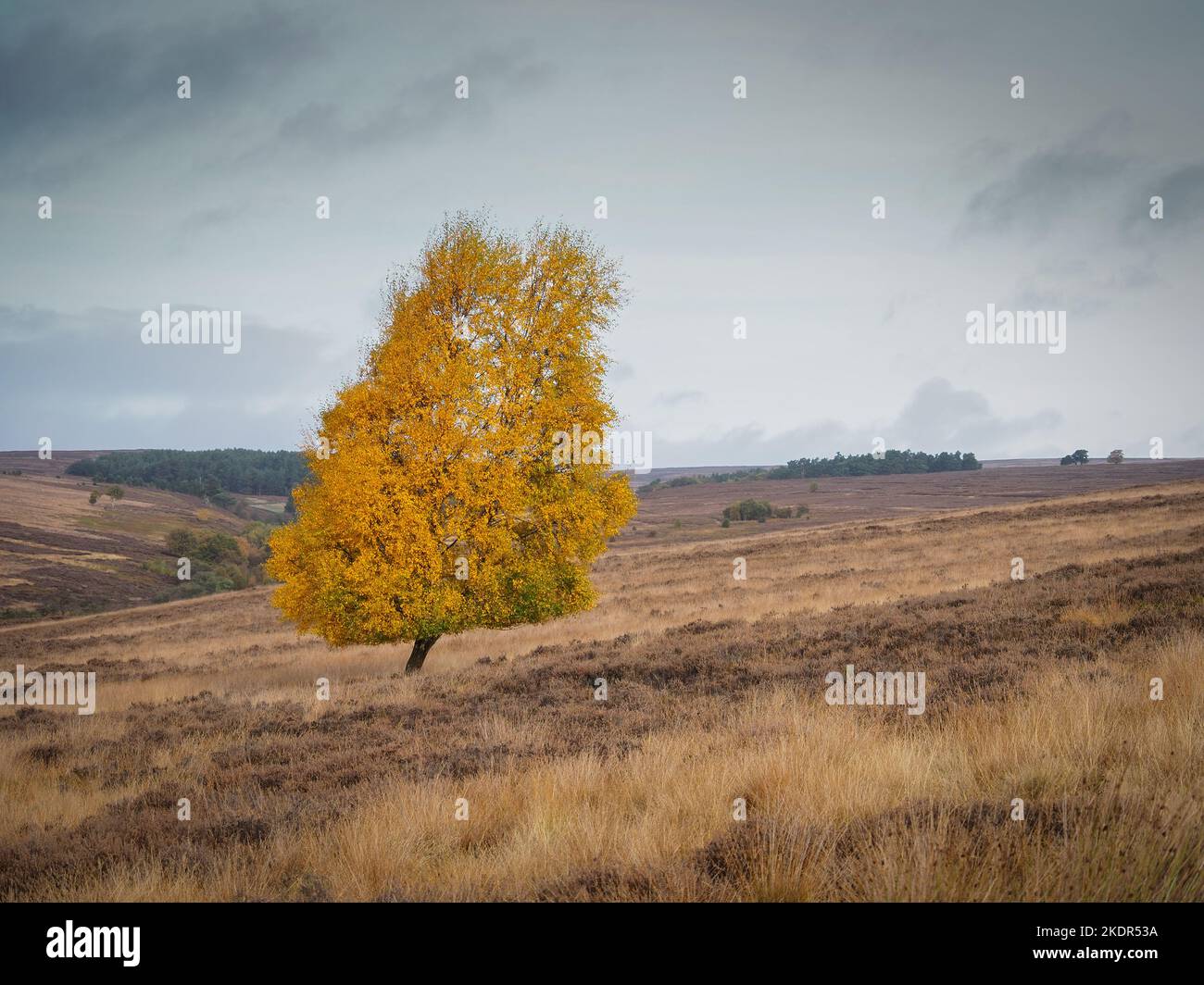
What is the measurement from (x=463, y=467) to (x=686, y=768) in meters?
10.6

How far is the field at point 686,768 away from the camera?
3.96m

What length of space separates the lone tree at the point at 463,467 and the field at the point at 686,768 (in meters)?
1.99

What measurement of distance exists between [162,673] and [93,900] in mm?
21941

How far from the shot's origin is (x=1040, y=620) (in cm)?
1271

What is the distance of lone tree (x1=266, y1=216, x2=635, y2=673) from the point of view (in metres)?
15.6

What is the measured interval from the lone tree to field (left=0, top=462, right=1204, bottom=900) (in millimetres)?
1988

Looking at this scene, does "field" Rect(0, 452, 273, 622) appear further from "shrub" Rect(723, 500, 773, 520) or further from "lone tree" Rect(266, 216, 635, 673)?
"shrub" Rect(723, 500, 773, 520)
